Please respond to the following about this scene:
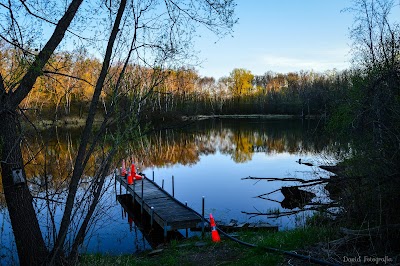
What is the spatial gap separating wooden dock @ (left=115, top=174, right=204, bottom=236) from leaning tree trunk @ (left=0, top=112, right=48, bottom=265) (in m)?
6.58

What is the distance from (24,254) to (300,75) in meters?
97.4

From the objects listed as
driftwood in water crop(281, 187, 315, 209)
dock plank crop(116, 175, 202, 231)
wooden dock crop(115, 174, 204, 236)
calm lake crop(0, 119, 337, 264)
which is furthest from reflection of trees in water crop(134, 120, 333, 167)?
driftwood in water crop(281, 187, 315, 209)

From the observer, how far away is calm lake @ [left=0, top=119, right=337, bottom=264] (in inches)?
406

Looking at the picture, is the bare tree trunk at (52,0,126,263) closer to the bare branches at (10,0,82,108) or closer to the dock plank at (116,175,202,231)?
the bare branches at (10,0,82,108)

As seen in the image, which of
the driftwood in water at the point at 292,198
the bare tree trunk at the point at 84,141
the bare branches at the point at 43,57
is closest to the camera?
the bare branches at the point at 43,57

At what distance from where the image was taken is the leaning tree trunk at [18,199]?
4.32 metres

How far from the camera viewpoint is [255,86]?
10106cm

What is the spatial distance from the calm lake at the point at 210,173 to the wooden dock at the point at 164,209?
0.98 m

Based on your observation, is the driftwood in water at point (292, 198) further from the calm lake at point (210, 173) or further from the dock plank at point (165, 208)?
the dock plank at point (165, 208)

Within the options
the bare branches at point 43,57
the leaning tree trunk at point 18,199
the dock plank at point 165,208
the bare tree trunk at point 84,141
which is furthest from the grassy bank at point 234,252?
the bare branches at point 43,57

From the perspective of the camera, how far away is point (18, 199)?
14.7 feet

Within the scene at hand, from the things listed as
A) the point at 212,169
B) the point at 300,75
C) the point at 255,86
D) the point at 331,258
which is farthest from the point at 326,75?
the point at 331,258

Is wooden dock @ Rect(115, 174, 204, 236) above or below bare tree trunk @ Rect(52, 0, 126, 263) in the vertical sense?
below

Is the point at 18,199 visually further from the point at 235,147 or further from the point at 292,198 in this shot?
the point at 235,147
